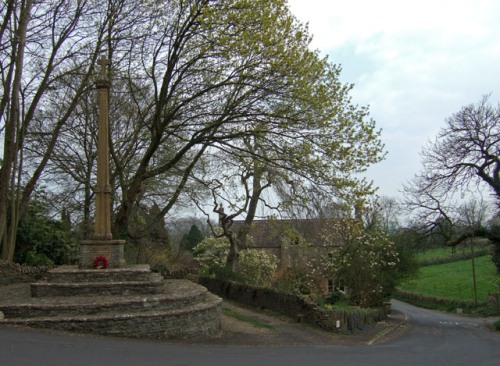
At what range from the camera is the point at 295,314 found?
771 inches

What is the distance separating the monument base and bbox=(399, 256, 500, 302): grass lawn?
28.1m

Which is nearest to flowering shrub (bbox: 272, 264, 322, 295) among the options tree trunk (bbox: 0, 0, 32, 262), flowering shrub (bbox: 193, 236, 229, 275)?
flowering shrub (bbox: 193, 236, 229, 275)

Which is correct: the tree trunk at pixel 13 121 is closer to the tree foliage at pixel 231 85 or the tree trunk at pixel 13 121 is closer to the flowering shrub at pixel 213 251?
the tree foliage at pixel 231 85

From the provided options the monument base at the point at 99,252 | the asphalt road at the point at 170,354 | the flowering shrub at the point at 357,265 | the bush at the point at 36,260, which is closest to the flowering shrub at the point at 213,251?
the flowering shrub at the point at 357,265

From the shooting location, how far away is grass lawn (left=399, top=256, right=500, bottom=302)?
135 ft

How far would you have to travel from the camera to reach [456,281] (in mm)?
46094

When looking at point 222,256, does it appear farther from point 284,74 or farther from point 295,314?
point 284,74

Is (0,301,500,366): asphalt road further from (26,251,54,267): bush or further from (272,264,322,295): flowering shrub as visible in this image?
(26,251,54,267): bush

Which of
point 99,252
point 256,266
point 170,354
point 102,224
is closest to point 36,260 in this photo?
point 102,224

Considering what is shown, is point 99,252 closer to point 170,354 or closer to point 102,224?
point 102,224

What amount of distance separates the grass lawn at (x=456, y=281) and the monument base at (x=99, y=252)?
28.1 m

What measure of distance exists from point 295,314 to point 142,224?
14.4 meters

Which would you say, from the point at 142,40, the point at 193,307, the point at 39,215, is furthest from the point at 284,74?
the point at 39,215

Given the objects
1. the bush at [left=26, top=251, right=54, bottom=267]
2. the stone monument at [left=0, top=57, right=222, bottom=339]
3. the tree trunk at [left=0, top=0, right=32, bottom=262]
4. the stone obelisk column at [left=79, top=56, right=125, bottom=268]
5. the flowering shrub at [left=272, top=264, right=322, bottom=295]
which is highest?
the tree trunk at [left=0, top=0, right=32, bottom=262]
